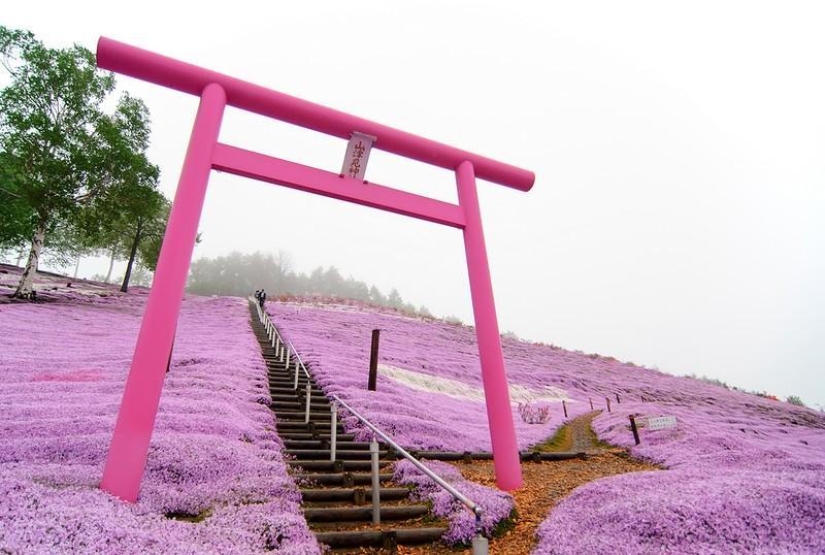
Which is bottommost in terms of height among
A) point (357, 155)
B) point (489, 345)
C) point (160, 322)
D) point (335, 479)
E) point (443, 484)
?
point (335, 479)

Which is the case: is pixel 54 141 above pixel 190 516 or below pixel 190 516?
above

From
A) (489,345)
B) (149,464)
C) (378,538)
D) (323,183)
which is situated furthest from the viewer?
(489,345)

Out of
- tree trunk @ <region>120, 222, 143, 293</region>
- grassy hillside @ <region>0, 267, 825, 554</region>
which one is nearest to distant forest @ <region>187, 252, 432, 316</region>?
tree trunk @ <region>120, 222, 143, 293</region>

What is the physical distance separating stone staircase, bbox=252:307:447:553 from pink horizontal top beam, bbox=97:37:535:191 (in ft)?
18.9

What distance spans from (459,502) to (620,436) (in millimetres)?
11287

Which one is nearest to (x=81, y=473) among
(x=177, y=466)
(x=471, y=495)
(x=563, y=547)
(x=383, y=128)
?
(x=177, y=466)

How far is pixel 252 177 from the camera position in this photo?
6438 mm

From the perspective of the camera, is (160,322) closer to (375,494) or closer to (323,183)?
(323,183)

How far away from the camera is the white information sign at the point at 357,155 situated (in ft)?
23.1

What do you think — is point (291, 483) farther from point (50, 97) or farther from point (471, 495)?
point (50, 97)

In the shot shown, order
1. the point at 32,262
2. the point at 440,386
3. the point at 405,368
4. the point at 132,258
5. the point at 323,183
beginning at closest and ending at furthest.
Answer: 1. the point at 323,183
2. the point at 440,386
3. the point at 405,368
4. the point at 32,262
5. the point at 132,258

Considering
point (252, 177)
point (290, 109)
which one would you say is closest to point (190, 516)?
point (252, 177)

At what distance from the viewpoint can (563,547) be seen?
4.74 m

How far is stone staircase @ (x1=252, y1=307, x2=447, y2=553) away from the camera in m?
5.20
